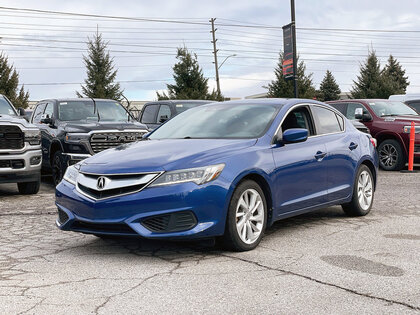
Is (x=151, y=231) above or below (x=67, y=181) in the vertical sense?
below

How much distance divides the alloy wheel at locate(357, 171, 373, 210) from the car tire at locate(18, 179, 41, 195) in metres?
5.71

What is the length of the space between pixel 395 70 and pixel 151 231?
77.9 m

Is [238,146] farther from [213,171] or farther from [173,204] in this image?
[173,204]

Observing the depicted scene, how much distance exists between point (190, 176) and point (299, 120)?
207 cm

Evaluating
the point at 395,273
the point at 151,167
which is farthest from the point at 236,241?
the point at 395,273

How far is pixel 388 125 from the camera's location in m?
14.3

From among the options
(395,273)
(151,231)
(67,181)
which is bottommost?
(395,273)

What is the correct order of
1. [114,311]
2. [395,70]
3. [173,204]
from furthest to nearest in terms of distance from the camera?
[395,70], [173,204], [114,311]

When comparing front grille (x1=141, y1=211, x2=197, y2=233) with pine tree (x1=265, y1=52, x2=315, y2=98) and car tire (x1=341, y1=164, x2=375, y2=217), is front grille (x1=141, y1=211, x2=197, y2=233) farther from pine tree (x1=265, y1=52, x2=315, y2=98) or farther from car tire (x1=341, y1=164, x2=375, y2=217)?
pine tree (x1=265, y1=52, x2=315, y2=98)

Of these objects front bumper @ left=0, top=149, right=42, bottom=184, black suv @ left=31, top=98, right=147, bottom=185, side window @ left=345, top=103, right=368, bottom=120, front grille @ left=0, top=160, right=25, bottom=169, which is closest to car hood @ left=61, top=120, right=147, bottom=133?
black suv @ left=31, top=98, right=147, bottom=185

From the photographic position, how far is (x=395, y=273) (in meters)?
4.77

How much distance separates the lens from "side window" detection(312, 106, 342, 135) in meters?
6.98

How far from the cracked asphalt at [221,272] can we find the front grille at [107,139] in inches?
139

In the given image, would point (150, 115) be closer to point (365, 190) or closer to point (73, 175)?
point (365, 190)
